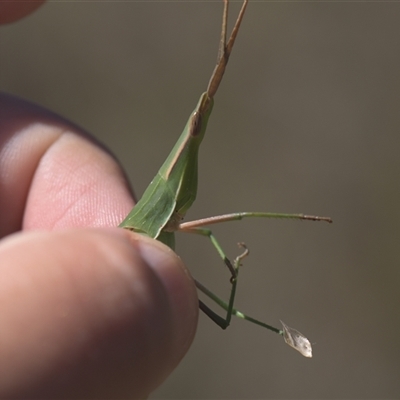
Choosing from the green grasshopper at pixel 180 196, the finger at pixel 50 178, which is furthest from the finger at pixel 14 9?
the green grasshopper at pixel 180 196

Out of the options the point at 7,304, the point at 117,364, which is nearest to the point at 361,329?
the point at 117,364

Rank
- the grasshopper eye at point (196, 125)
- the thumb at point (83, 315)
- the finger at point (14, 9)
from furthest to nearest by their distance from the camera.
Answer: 1. the finger at point (14, 9)
2. the grasshopper eye at point (196, 125)
3. the thumb at point (83, 315)

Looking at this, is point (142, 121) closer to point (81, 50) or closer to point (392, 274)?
point (81, 50)

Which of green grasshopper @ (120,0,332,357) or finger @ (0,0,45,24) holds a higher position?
finger @ (0,0,45,24)

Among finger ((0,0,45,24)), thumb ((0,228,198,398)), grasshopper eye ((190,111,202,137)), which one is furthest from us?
finger ((0,0,45,24))

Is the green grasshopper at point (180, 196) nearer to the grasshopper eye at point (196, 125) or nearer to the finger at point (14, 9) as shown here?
the grasshopper eye at point (196, 125)

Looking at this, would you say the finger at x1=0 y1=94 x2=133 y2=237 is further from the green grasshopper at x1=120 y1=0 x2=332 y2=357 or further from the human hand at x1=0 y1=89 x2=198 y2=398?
the human hand at x1=0 y1=89 x2=198 y2=398

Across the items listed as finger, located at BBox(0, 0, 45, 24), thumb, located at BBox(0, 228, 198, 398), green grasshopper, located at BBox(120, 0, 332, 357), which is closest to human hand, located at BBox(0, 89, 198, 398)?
thumb, located at BBox(0, 228, 198, 398)
